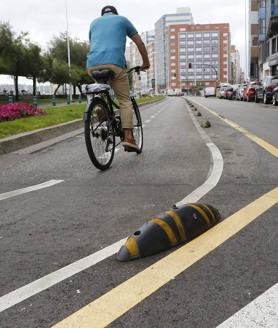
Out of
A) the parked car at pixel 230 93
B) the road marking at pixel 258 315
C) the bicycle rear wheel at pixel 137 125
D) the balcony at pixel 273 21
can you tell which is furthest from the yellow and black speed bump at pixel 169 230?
the balcony at pixel 273 21

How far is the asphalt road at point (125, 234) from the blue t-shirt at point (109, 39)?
1361 millimetres

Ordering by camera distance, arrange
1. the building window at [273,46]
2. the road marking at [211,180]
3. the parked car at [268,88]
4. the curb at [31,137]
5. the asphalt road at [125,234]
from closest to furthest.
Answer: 1. the asphalt road at [125,234]
2. the road marking at [211,180]
3. the curb at [31,137]
4. the parked car at [268,88]
5. the building window at [273,46]

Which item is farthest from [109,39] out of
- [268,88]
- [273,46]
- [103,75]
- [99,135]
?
[273,46]

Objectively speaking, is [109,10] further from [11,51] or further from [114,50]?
[11,51]

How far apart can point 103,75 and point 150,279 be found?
160 inches

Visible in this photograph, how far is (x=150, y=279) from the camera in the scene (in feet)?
8.68

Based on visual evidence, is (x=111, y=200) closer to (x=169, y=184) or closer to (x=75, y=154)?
(x=169, y=184)

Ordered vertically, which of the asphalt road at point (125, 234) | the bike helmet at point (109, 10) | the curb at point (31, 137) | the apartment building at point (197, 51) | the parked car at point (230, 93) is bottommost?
the asphalt road at point (125, 234)

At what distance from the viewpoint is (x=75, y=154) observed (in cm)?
781

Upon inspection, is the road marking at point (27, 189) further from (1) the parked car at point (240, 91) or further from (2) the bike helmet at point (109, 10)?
(1) the parked car at point (240, 91)

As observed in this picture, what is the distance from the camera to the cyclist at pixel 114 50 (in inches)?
249

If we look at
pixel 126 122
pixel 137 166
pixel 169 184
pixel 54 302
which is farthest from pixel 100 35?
pixel 54 302

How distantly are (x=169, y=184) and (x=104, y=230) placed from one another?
1651 mm

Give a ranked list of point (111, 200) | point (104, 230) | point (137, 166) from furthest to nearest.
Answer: point (137, 166)
point (111, 200)
point (104, 230)
